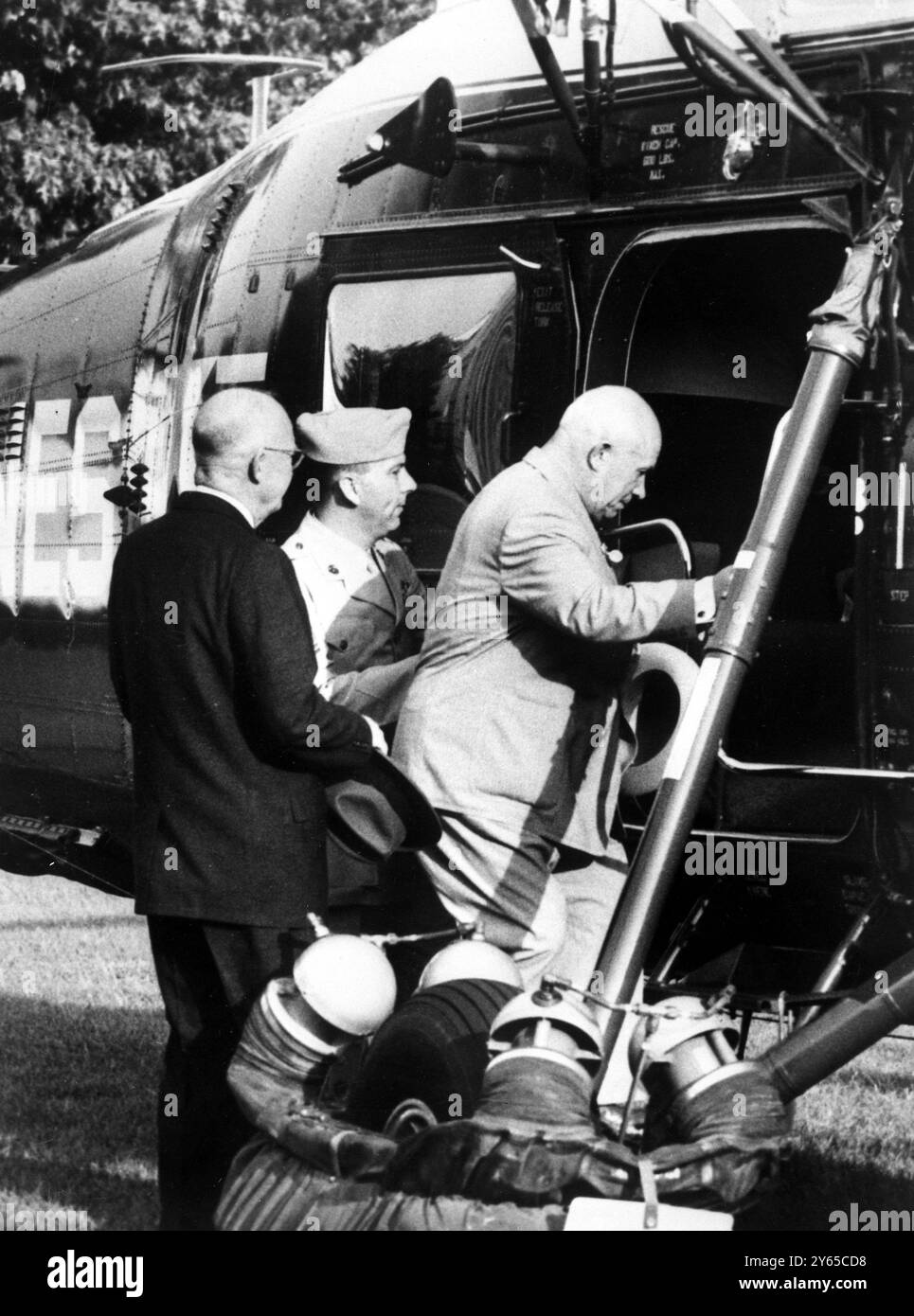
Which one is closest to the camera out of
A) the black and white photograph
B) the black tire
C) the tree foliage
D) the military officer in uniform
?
the black and white photograph

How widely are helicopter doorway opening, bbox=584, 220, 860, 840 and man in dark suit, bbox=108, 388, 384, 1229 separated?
4.02 ft

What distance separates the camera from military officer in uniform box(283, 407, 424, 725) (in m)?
4.82

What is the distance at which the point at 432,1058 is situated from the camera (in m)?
3.92

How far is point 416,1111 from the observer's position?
3.92m

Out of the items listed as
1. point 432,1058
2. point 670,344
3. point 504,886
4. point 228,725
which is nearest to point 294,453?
point 228,725

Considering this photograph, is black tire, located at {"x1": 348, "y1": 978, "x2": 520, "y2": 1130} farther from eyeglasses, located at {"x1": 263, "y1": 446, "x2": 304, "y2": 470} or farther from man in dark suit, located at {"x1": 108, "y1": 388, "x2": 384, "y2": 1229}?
eyeglasses, located at {"x1": 263, "y1": 446, "x2": 304, "y2": 470}

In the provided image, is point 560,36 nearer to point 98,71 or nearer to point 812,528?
point 812,528

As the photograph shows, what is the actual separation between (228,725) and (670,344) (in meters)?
1.79

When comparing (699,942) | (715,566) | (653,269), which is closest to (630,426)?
(653,269)

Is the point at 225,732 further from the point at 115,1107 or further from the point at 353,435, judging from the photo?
the point at 115,1107

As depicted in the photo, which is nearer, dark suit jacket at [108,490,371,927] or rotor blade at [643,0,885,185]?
rotor blade at [643,0,885,185]

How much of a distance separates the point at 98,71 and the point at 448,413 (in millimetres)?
5404

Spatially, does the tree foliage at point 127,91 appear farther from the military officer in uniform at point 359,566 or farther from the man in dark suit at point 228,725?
the man in dark suit at point 228,725

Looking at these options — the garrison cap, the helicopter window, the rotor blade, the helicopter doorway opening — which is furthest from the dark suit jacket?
the rotor blade
